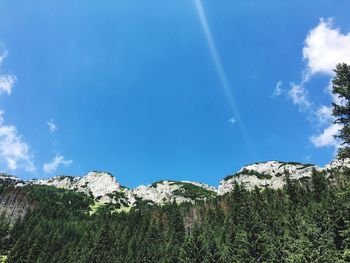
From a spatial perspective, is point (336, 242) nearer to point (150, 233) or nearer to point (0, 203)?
point (150, 233)

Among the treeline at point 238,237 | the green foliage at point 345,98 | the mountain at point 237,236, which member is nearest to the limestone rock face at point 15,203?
the mountain at point 237,236

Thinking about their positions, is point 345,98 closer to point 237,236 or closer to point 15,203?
point 237,236

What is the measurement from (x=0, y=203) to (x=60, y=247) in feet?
279

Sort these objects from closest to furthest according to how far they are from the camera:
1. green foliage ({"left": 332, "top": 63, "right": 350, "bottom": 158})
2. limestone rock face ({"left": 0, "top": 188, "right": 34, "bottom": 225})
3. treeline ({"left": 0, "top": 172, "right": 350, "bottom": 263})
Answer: green foliage ({"left": 332, "top": 63, "right": 350, "bottom": 158}) < treeline ({"left": 0, "top": 172, "right": 350, "bottom": 263}) < limestone rock face ({"left": 0, "top": 188, "right": 34, "bottom": 225})

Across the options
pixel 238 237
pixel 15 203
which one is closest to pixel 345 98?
pixel 238 237

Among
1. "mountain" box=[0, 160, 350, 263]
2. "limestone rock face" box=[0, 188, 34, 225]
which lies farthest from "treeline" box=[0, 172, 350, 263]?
"limestone rock face" box=[0, 188, 34, 225]

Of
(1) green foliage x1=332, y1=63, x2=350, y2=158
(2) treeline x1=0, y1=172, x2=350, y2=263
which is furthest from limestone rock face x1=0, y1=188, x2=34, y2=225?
(1) green foliage x1=332, y1=63, x2=350, y2=158

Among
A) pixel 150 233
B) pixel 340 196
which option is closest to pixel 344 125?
pixel 340 196

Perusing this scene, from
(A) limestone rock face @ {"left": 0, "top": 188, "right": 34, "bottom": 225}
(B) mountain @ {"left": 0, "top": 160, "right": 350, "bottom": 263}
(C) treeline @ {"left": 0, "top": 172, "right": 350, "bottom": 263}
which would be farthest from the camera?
(A) limestone rock face @ {"left": 0, "top": 188, "right": 34, "bottom": 225}

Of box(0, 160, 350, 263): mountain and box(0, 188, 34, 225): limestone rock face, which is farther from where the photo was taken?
box(0, 188, 34, 225): limestone rock face

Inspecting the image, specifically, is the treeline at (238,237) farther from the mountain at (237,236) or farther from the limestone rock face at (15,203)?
the limestone rock face at (15,203)

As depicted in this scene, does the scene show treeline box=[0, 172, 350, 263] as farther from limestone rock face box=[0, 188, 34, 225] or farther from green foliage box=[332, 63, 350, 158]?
limestone rock face box=[0, 188, 34, 225]

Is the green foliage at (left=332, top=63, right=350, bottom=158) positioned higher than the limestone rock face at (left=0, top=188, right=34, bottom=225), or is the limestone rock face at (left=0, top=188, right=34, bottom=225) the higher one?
the limestone rock face at (left=0, top=188, right=34, bottom=225)

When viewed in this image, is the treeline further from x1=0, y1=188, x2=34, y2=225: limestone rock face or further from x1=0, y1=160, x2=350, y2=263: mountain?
x1=0, y1=188, x2=34, y2=225: limestone rock face
